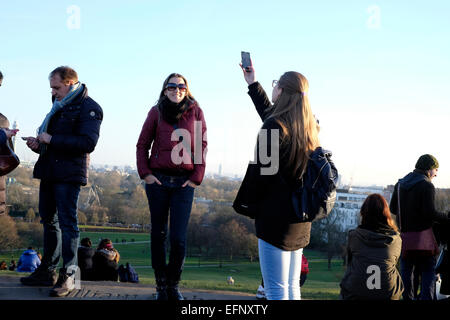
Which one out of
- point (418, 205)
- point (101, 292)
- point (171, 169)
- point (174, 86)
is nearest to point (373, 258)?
point (418, 205)

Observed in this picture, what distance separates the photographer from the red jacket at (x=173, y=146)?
14.8ft

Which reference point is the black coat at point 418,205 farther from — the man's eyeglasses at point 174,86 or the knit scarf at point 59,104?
the knit scarf at point 59,104

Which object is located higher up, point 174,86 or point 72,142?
point 174,86

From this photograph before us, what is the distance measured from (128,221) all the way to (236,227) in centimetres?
1796

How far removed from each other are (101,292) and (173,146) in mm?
1675

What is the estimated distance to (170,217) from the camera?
14.7ft

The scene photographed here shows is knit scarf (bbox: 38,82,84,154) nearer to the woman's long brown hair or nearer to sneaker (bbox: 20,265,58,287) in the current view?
sneaker (bbox: 20,265,58,287)

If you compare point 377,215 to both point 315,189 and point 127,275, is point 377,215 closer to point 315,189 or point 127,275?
point 315,189

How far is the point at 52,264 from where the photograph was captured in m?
5.00

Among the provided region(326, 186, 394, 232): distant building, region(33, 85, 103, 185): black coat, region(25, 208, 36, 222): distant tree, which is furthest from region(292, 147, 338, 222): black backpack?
region(326, 186, 394, 232): distant building

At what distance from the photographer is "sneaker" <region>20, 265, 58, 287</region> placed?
193 inches

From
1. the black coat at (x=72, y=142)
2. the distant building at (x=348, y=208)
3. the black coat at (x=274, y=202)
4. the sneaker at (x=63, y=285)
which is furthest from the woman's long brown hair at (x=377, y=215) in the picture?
the distant building at (x=348, y=208)
